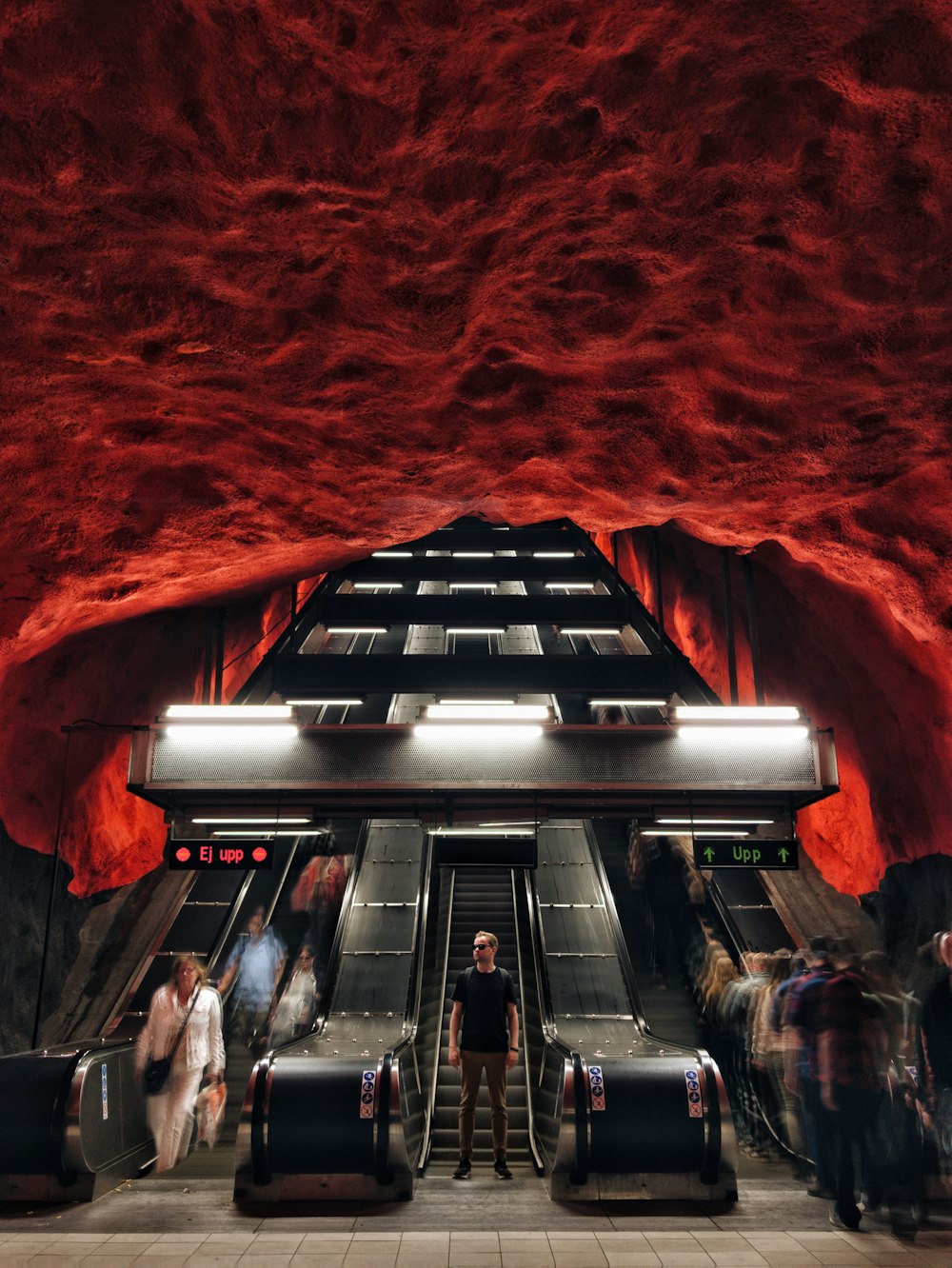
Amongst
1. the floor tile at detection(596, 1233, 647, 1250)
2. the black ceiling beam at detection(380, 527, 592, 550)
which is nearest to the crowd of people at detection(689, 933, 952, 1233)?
the floor tile at detection(596, 1233, 647, 1250)

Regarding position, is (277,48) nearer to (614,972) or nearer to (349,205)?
(349,205)

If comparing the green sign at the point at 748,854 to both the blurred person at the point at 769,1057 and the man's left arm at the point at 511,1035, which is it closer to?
the blurred person at the point at 769,1057

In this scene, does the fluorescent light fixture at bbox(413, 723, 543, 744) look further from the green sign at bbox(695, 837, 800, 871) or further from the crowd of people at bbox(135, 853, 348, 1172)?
the crowd of people at bbox(135, 853, 348, 1172)

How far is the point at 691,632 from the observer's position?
1593 cm

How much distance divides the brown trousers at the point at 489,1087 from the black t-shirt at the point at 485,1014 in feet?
0.21

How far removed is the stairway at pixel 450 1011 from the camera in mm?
8094

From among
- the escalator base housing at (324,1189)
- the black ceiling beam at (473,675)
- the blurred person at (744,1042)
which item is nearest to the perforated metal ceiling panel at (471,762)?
the black ceiling beam at (473,675)

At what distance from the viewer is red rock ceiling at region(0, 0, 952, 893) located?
3344mm

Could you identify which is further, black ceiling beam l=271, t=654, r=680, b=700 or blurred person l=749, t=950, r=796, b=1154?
black ceiling beam l=271, t=654, r=680, b=700

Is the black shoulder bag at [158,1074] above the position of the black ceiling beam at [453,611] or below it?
below

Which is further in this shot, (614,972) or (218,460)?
(614,972)

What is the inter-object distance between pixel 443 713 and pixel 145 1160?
434 cm

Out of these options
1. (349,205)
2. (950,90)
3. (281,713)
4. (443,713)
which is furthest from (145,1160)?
(950,90)

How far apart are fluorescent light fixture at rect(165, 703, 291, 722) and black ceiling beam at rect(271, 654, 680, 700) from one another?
177cm
